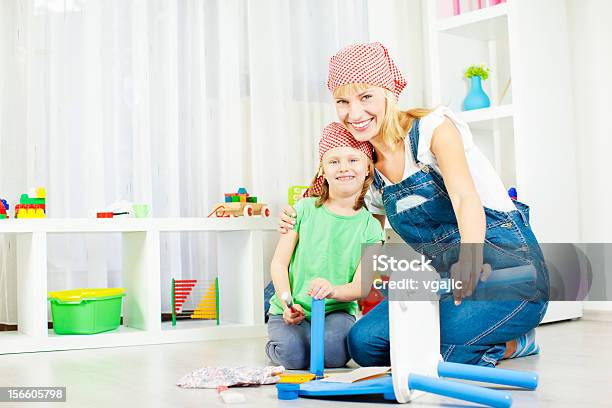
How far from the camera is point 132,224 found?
217 centimetres

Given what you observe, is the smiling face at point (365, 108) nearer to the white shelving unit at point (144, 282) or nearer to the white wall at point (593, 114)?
the white shelving unit at point (144, 282)

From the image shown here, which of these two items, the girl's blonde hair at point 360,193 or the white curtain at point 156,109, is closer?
the girl's blonde hair at point 360,193

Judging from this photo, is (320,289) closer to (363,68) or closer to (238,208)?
(363,68)

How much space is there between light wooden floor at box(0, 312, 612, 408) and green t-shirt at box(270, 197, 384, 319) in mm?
213

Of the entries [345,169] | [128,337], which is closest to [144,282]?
[128,337]

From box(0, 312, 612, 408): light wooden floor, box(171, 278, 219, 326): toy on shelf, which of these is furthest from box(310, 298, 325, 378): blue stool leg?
box(171, 278, 219, 326): toy on shelf

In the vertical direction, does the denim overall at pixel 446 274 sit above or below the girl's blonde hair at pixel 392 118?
below

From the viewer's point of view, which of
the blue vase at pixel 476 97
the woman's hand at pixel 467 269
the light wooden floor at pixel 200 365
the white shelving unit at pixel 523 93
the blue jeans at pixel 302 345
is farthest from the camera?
the blue vase at pixel 476 97

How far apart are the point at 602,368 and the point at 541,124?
1.09 m

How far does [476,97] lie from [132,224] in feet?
3.83

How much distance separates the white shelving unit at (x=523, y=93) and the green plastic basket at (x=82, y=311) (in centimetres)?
124

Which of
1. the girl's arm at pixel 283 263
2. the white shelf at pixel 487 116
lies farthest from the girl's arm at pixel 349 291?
the white shelf at pixel 487 116

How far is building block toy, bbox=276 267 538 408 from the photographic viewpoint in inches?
44.4

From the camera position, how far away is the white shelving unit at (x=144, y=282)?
2.06 m
